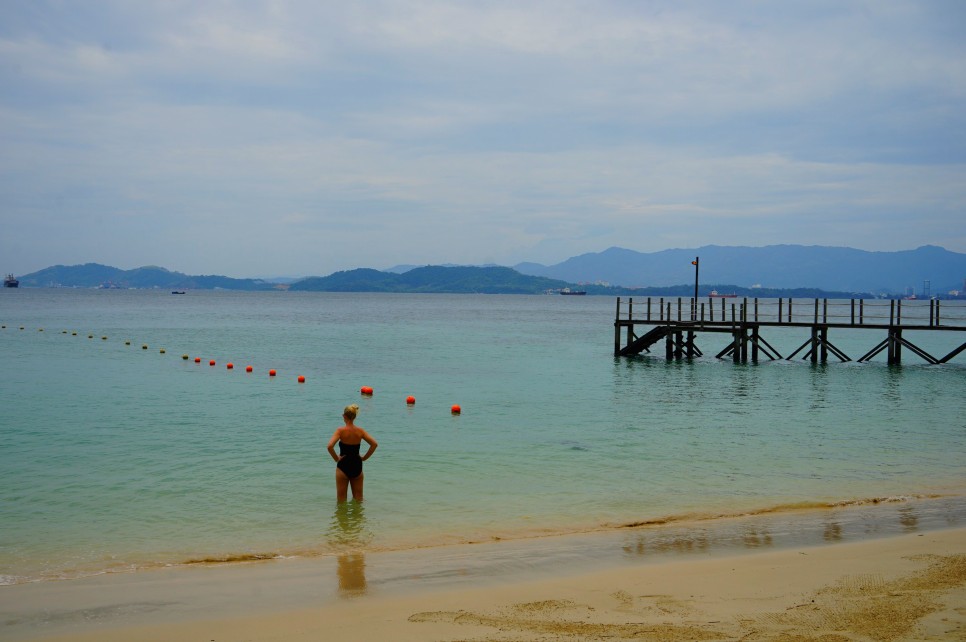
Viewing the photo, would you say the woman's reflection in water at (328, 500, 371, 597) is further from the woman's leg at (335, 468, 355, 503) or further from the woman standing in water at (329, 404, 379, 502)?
the woman standing in water at (329, 404, 379, 502)

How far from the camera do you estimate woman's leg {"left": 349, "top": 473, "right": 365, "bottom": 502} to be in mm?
13720

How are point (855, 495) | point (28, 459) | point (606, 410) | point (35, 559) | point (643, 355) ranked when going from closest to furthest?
point (35, 559) → point (855, 495) → point (28, 459) → point (606, 410) → point (643, 355)

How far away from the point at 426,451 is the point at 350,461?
5.81 meters

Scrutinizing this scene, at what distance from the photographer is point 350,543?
1175 centimetres

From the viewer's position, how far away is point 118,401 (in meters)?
26.9

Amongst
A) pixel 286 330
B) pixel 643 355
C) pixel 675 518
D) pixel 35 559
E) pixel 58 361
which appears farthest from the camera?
pixel 286 330

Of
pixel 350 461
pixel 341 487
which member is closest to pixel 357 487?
pixel 341 487

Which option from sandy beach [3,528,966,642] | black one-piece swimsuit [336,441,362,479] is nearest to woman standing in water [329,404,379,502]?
black one-piece swimsuit [336,441,362,479]

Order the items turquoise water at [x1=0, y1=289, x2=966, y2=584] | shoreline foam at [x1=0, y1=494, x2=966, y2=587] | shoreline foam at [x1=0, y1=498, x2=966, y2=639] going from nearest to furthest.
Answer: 1. shoreline foam at [x1=0, y1=498, x2=966, y2=639]
2. shoreline foam at [x1=0, y1=494, x2=966, y2=587]
3. turquoise water at [x1=0, y1=289, x2=966, y2=584]

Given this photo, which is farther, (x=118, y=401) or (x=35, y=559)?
(x=118, y=401)

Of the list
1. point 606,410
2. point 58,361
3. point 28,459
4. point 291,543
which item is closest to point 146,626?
point 291,543

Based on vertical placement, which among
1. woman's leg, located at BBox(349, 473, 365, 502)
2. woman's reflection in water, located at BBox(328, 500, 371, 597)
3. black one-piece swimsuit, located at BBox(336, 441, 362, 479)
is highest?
black one-piece swimsuit, located at BBox(336, 441, 362, 479)

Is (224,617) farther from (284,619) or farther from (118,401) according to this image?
(118,401)

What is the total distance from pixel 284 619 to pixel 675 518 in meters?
7.23
